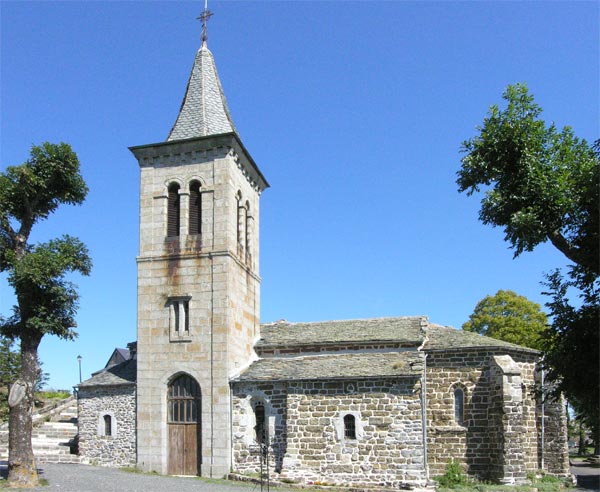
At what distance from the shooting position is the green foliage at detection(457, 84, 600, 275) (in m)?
15.4

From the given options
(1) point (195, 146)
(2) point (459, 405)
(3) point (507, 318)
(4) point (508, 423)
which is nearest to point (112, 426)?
(1) point (195, 146)

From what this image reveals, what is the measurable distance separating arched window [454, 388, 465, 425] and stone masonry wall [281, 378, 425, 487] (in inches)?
118

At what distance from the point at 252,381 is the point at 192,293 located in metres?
4.46

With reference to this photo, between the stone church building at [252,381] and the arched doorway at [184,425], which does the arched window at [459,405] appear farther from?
the arched doorway at [184,425]

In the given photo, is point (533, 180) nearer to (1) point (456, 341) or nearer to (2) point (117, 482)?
(1) point (456, 341)

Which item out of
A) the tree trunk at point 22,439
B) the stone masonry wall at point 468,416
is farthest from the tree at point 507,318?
the tree trunk at point 22,439

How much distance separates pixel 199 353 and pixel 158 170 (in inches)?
322

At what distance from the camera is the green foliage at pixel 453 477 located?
2291cm

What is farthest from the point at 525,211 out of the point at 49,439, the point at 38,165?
the point at 49,439

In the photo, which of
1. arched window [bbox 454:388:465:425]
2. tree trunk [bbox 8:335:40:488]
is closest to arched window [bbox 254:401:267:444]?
arched window [bbox 454:388:465:425]

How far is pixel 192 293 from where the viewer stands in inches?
1017

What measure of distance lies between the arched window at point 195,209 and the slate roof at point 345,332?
582 centimetres

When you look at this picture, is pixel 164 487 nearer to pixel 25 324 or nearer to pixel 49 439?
pixel 25 324

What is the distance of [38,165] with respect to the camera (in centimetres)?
2123
